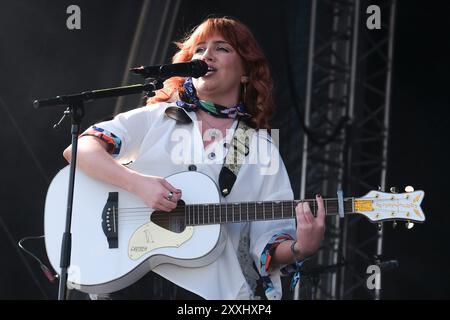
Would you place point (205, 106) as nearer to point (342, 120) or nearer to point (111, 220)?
point (111, 220)

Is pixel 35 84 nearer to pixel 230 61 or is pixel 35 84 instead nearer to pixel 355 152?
pixel 230 61

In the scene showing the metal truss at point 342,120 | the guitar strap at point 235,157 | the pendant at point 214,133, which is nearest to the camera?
the guitar strap at point 235,157

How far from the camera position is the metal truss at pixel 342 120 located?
568 centimetres

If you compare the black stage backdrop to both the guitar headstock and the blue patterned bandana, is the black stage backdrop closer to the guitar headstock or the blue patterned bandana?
the blue patterned bandana

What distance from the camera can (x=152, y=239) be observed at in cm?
285

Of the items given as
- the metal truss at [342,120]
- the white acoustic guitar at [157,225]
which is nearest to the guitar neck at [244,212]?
the white acoustic guitar at [157,225]

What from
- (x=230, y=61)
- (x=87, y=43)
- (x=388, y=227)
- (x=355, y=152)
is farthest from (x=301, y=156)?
(x=230, y=61)

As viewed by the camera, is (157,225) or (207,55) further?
(207,55)

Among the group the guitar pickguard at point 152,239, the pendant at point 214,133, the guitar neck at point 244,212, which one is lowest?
the guitar pickguard at point 152,239

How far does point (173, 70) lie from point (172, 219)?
612 mm

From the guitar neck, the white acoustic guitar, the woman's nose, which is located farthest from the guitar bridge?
the woman's nose

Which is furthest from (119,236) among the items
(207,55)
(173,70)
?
(207,55)

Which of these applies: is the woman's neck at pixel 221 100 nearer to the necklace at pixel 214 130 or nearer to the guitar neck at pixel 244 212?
the necklace at pixel 214 130

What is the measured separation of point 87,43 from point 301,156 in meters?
2.16
